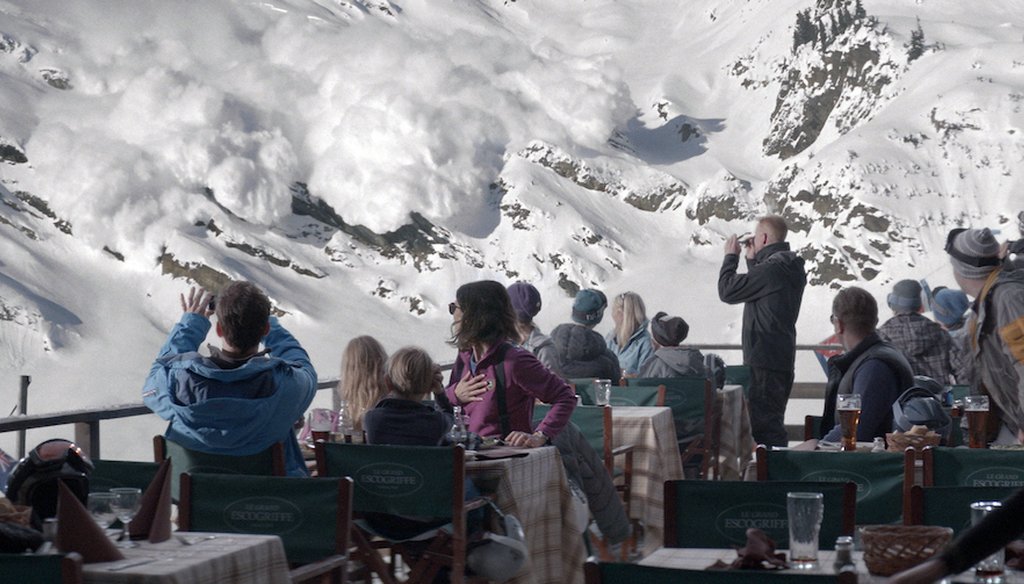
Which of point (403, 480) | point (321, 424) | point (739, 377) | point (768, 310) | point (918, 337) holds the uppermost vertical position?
point (768, 310)

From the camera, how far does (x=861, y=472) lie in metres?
2.76

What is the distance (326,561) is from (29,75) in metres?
73.9

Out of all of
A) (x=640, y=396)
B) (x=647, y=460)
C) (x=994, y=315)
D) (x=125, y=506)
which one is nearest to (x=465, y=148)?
(x=640, y=396)

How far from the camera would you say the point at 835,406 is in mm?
3826

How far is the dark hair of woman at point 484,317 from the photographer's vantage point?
3822 millimetres

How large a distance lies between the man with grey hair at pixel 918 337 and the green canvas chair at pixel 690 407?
78cm

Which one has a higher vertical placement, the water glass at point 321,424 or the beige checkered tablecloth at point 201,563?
the water glass at point 321,424

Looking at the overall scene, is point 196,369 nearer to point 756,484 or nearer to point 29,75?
point 756,484

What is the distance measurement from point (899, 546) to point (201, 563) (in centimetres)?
105

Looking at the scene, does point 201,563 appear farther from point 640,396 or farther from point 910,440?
point 640,396

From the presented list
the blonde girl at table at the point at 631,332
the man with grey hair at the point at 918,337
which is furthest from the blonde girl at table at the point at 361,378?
the blonde girl at table at the point at 631,332

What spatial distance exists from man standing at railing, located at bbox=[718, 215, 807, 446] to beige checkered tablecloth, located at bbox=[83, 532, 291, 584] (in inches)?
135

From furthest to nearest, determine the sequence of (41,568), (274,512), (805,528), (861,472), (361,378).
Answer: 1. (361,378)
2. (861,472)
3. (274,512)
4. (805,528)
5. (41,568)

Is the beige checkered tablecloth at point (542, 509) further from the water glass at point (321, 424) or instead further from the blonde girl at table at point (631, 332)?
the blonde girl at table at point (631, 332)
